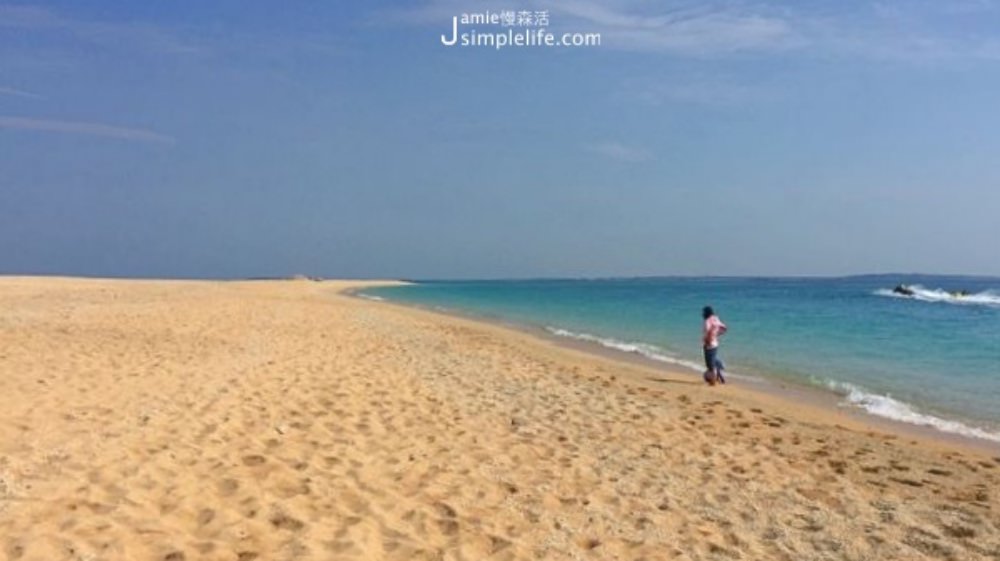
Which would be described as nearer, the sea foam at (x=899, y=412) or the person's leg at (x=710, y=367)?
the sea foam at (x=899, y=412)

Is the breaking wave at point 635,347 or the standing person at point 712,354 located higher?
the standing person at point 712,354

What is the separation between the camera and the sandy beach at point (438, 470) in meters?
4.77

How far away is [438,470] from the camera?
253 inches

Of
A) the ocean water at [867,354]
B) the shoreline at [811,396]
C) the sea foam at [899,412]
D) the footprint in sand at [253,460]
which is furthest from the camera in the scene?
the ocean water at [867,354]

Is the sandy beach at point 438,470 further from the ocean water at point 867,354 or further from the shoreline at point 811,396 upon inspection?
the ocean water at point 867,354

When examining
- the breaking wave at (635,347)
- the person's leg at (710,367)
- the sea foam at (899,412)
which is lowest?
the sea foam at (899,412)

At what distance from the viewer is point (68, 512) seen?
4.77m

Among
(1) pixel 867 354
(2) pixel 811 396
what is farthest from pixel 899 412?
(1) pixel 867 354

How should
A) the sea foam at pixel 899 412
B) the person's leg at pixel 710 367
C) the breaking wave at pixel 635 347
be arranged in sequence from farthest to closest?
the breaking wave at pixel 635 347 < the person's leg at pixel 710 367 < the sea foam at pixel 899 412

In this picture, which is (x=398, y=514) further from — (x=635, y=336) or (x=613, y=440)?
(x=635, y=336)

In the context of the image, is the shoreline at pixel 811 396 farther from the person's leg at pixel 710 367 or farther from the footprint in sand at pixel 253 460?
the footprint in sand at pixel 253 460

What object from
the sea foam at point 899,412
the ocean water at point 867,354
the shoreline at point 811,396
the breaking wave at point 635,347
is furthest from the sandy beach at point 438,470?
the breaking wave at point 635,347

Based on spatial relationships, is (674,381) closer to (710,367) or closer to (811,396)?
(710,367)

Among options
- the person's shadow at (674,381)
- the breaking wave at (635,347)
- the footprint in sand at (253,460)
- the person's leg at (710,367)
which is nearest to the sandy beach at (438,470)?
the footprint in sand at (253,460)
